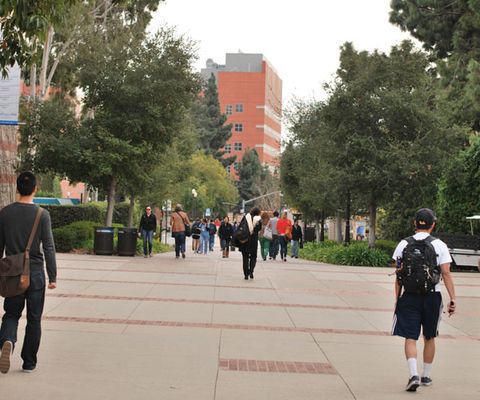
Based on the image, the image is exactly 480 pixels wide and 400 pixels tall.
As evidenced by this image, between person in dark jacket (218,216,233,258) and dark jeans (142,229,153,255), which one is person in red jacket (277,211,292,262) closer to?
person in dark jacket (218,216,233,258)

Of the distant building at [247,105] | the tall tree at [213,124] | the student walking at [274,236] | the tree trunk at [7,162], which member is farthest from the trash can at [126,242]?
the distant building at [247,105]

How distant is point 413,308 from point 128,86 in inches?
772

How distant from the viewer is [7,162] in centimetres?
2395

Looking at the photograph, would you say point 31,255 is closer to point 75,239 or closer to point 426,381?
point 426,381

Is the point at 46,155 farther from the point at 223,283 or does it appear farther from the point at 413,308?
the point at 413,308

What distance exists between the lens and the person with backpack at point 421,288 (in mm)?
6996

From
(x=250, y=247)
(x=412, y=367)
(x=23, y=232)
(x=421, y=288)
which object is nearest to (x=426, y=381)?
(x=412, y=367)

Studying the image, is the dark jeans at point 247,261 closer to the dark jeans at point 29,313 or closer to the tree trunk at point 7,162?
the tree trunk at point 7,162

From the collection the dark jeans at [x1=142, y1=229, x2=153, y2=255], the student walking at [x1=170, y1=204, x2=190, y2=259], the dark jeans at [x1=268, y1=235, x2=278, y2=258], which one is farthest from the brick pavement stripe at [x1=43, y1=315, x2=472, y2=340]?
the dark jeans at [x1=268, y1=235, x2=278, y2=258]

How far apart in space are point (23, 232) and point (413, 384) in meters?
3.56

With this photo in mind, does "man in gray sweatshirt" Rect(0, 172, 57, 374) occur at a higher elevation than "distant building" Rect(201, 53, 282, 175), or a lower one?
lower

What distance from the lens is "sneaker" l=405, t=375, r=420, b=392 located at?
6.81 m

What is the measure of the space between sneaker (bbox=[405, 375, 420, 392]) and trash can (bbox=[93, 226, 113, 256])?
63.7 feet

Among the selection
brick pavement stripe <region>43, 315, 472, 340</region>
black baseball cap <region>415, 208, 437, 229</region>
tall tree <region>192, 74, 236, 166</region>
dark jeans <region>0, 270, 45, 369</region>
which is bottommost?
brick pavement stripe <region>43, 315, 472, 340</region>
